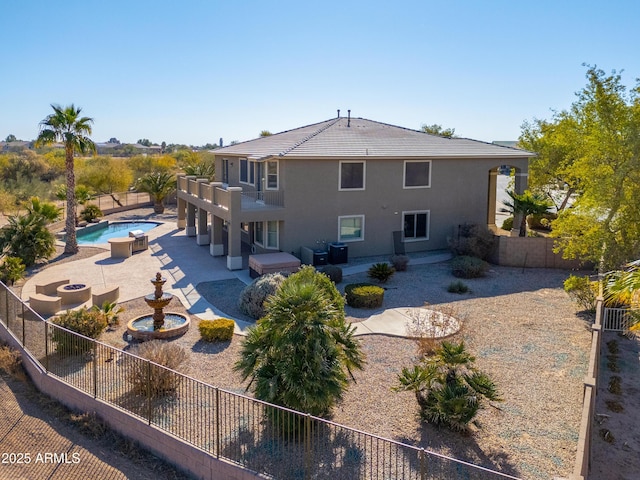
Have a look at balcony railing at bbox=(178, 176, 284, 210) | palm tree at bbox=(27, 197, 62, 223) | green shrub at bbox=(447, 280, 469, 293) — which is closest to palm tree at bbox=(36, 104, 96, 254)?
palm tree at bbox=(27, 197, 62, 223)

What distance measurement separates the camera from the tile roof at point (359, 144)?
903 inches

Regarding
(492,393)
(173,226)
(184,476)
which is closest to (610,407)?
(492,393)

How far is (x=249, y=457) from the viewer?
8273 millimetres

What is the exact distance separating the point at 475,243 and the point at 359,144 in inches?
279

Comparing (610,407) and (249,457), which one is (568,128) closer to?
(610,407)

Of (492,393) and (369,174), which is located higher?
(369,174)

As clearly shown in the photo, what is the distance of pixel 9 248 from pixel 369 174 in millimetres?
15950

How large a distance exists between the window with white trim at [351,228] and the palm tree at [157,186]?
19958 mm

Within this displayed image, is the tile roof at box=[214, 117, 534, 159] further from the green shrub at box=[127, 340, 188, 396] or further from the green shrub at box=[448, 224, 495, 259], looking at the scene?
the green shrub at box=[127, 340, 188, 396]

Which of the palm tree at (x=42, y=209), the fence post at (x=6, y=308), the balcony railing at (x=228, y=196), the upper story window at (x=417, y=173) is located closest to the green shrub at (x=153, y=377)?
the fence post at (x=6, y=308)

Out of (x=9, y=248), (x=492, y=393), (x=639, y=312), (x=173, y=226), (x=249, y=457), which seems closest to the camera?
(x=249, y=457)

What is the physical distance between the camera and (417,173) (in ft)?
80.7

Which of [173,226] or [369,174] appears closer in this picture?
[369,174]

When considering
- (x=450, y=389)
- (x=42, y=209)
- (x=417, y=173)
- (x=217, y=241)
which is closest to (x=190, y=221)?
(x=217, y=241)
